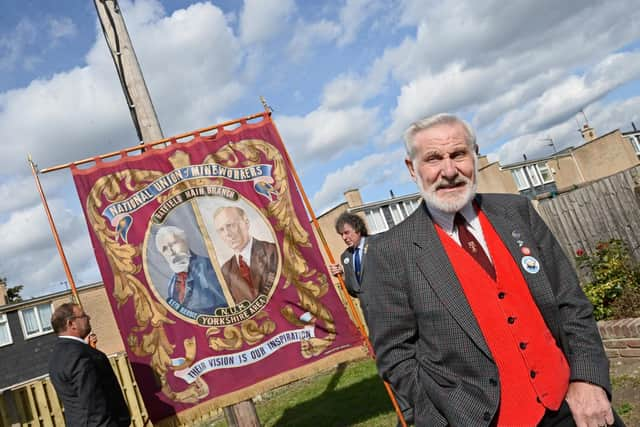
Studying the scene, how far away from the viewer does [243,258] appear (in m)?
4.88

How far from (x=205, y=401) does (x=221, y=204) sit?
186cm

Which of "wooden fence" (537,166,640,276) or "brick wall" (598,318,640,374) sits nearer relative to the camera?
"brick wall" (598,318,640,374)

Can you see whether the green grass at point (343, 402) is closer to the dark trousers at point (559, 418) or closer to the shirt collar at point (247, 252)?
the shirt collar at point (247, 252)

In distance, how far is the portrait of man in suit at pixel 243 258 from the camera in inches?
189

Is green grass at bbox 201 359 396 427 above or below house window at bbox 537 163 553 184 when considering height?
below

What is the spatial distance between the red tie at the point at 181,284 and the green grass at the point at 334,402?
2.89 m

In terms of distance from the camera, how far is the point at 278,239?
4.98 m

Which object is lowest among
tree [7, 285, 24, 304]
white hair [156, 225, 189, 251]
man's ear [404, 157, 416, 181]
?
man's ear [404, 157, 416, 181]

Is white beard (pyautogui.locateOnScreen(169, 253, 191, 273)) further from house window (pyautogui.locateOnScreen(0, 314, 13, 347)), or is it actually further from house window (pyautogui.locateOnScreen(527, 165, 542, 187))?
house window (pyautogui.locateOnScreen(527, 165, 542, 187))

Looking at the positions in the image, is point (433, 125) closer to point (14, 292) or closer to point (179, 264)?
point (179, 264)

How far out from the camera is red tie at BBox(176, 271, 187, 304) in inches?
186

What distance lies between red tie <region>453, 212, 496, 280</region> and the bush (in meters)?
5.16

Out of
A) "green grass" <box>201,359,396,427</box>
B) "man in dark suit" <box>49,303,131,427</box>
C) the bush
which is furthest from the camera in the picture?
"green grass" <box>201,359,396,427</box>

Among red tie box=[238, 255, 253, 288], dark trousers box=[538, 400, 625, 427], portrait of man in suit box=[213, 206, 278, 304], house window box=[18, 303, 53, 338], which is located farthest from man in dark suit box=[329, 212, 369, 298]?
house window box=[18, 303, 53, 338]
